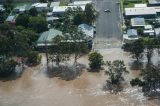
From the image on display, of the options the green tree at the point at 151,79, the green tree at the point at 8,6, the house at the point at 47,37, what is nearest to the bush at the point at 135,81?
the green tree at the point at 151,79

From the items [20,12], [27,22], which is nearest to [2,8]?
[20,12]

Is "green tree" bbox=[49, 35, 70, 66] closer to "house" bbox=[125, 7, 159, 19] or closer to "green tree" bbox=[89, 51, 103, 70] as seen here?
"green tree" bbox=[89, 51, 103, 70]

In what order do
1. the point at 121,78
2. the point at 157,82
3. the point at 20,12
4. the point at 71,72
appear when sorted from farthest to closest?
the point at 20,12
the point at 71,72
the point at 121,78
the point at 157,82

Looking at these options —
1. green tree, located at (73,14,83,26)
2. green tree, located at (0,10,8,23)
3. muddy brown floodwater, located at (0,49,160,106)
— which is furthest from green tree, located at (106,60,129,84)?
green tree, located at (0,10,8,23)

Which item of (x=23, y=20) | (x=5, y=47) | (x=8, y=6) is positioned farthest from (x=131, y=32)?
(x=8, y=6)

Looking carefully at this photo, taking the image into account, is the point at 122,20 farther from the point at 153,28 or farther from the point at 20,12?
the point at 20,12
